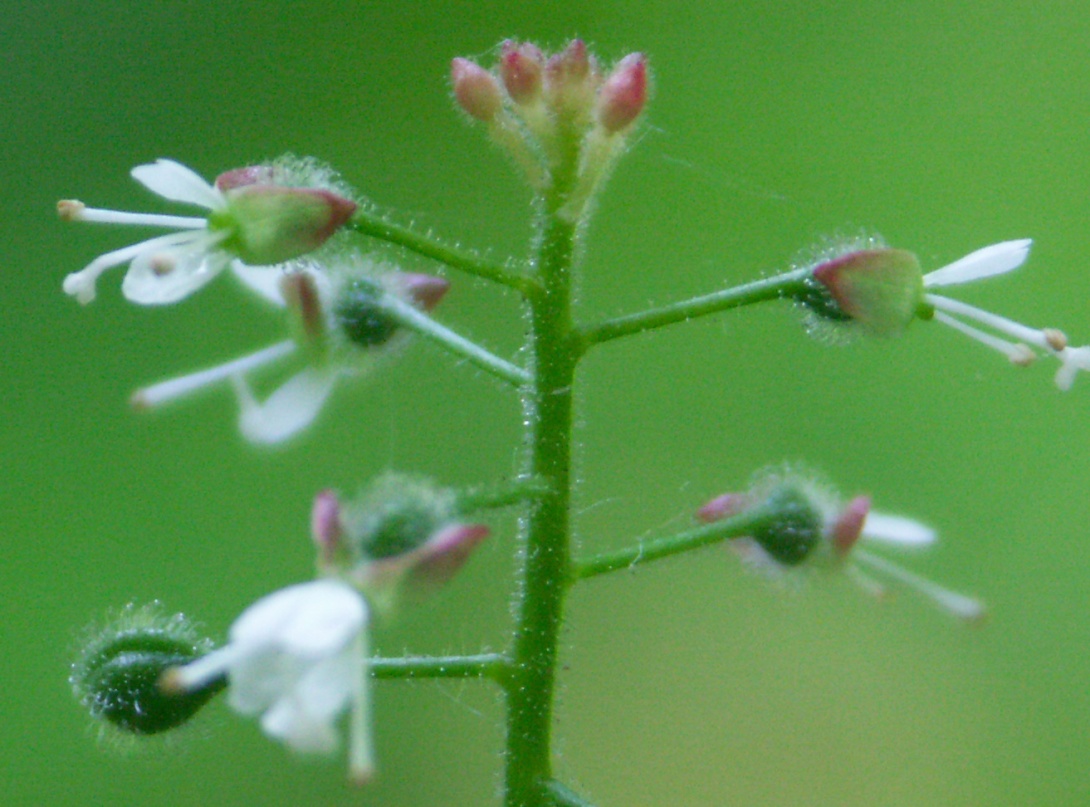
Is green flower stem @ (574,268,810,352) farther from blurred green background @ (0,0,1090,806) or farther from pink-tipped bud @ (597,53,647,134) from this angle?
blurred green background @ (0,0,1090,806)

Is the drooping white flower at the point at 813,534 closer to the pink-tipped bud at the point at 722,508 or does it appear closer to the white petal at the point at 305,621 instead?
the pink-tipped bud at the point at 722,508

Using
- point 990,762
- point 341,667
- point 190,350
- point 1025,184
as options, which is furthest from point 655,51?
point 341,667

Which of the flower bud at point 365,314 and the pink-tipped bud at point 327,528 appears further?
the flower bud at point 365,314

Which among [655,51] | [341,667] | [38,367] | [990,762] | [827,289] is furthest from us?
[655,51]

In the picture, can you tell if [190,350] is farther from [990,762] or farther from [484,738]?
[990,762]

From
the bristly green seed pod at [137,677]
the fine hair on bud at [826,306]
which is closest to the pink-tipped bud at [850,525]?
the fine hair on bud at [826,306]

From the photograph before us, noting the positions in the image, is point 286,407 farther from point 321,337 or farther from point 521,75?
point 521,75

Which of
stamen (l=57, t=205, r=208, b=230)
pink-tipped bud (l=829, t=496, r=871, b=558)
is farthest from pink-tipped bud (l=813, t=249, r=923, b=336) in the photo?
stamen (l=57, t=205, r=208, b=230)
